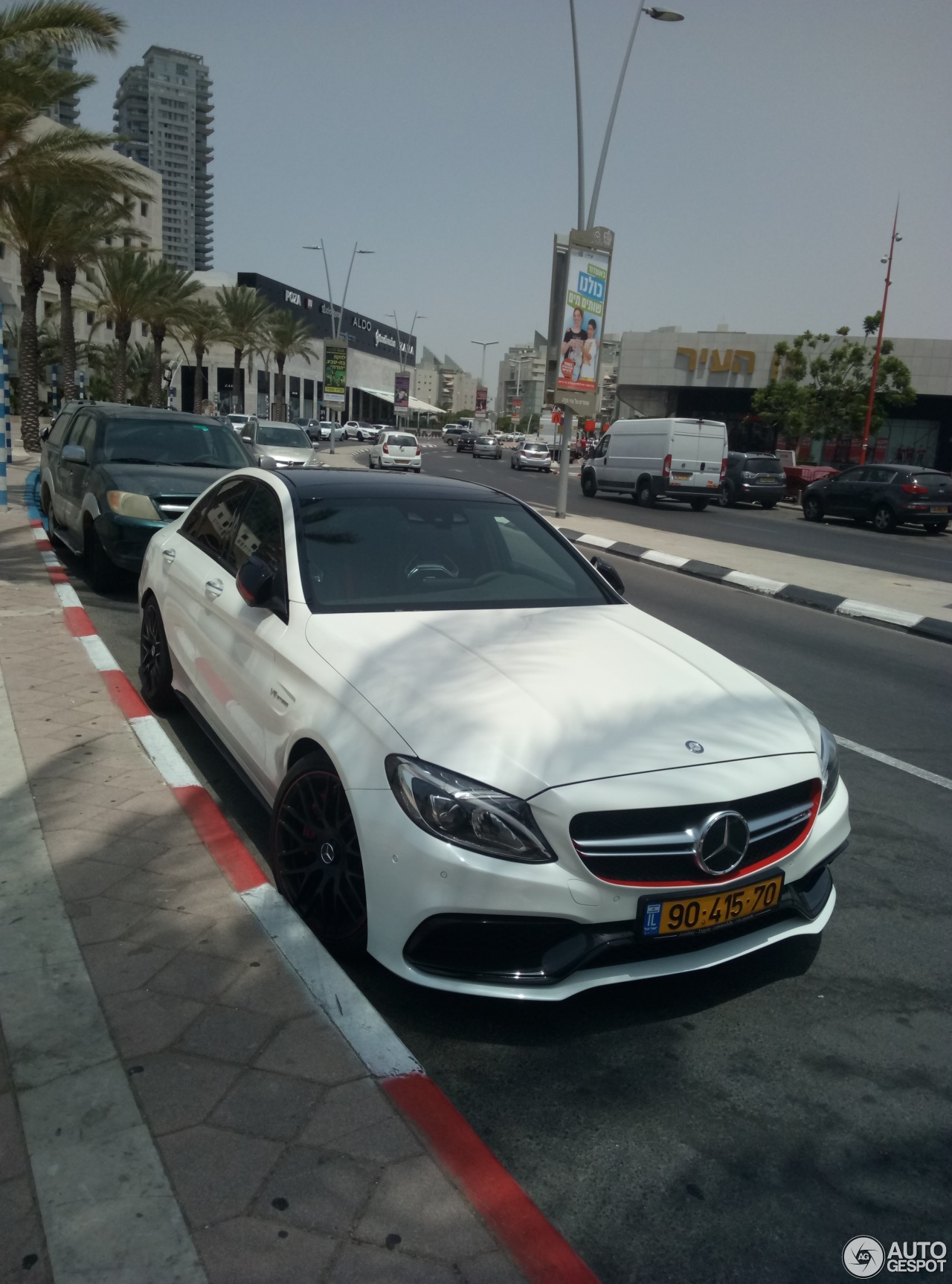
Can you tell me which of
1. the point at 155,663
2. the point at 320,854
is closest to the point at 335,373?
the point at 155,663

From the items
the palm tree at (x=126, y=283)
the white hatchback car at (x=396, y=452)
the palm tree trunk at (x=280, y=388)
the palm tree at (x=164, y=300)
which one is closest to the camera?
the white hatchback car at (x=396, y=452)

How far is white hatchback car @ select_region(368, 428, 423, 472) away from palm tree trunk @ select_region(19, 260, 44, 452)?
40.2ft

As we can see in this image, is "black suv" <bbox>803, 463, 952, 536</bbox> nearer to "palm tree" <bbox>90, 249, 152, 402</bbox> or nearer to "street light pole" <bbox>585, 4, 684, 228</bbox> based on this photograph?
"street light pole" <bbox>585, 4, 684, 228</bbox>

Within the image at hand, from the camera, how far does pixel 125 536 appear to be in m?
8.43

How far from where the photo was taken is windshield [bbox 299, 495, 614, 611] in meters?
3.99

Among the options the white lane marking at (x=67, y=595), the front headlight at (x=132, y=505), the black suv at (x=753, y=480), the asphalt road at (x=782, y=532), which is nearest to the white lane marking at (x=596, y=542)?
the asphalt road at (x=782, y=532)

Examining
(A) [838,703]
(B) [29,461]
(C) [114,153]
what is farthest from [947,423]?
(C) [114,153]

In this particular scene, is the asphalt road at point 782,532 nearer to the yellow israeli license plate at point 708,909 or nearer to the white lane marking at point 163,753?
the white lane marking at point 163,753

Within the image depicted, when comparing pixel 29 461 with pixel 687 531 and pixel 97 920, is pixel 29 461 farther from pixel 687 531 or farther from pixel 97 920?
pixel 97 920

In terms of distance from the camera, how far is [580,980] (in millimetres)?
2729

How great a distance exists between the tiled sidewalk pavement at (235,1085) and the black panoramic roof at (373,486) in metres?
1.46

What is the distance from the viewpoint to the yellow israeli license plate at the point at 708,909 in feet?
8.97

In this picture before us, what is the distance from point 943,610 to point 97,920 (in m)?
10.5

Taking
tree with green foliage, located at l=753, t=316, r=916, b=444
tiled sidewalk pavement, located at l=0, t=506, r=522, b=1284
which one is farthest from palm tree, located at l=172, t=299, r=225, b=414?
tiled sidewalk pavement, located at l=0, t=506, r=522, b=1284
